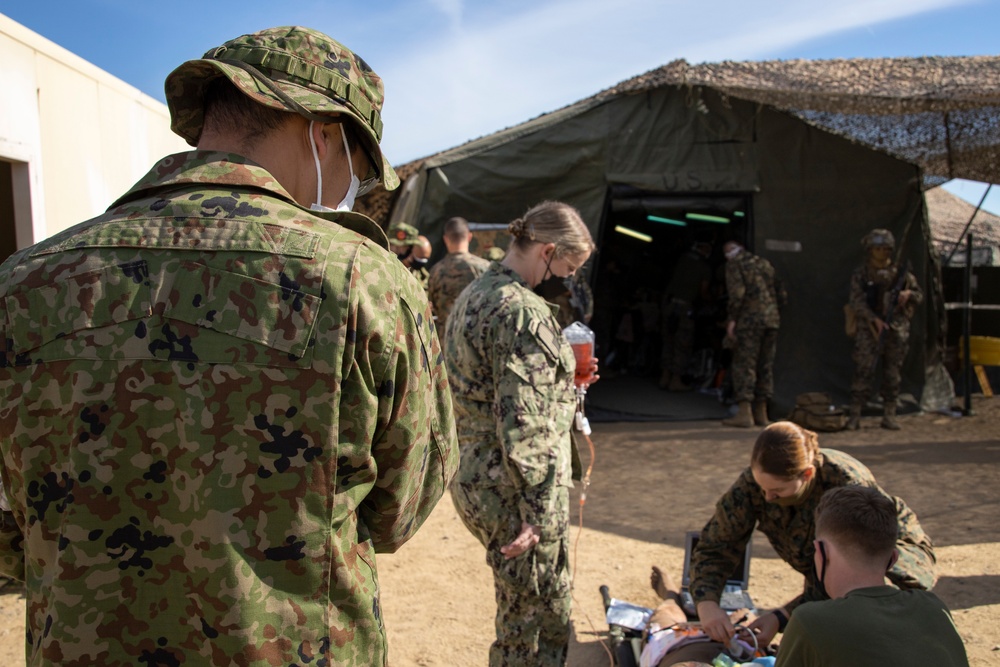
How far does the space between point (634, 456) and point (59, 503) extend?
6704 mm

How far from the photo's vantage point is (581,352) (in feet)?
12.0

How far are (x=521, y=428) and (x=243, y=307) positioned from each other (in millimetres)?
1437

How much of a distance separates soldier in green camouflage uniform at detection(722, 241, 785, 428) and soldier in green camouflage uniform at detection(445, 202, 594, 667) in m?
6.25

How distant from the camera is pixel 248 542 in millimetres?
1221

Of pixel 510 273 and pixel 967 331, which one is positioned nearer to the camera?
pixel 510 273

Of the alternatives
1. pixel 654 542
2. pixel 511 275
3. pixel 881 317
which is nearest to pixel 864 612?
pixel 511 275

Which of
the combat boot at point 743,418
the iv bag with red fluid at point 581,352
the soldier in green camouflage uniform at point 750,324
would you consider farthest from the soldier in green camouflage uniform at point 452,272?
the combat boot at point 743,418

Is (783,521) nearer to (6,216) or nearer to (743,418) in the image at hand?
(6,216)

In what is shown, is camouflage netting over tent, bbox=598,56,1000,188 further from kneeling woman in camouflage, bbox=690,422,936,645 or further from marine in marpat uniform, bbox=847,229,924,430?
kneeling woman in camouflage, bbox=690,422,936,645

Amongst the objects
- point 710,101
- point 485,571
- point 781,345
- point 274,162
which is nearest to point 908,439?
point 781,345

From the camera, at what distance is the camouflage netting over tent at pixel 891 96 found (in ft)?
23.6

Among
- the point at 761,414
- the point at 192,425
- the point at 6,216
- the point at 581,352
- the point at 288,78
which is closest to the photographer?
the point at 192,425

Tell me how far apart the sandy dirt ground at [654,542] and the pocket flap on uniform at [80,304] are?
2.82 metres

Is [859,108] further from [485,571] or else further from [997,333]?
[485,571]
